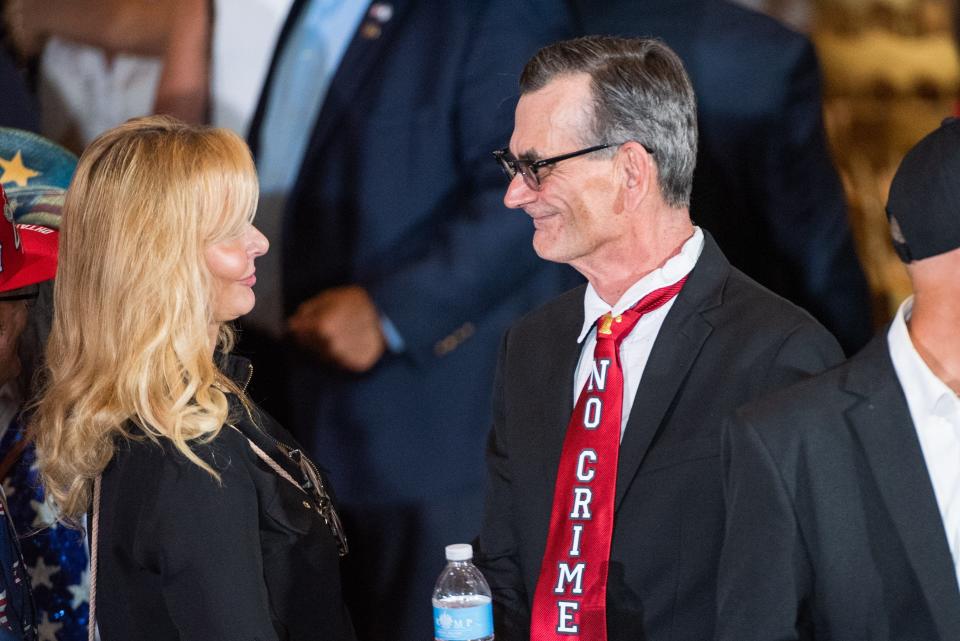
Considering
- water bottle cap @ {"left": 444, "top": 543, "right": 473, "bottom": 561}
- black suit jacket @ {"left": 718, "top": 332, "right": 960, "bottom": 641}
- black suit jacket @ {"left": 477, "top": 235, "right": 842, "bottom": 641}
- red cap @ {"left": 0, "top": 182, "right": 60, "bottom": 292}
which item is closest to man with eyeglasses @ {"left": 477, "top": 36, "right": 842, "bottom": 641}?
black suit jacket @ {"left": 477, "top": 235, "right": 842, "bottom": 641}

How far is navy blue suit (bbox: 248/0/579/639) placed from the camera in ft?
11.5

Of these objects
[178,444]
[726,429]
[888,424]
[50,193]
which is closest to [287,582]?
[178,444]

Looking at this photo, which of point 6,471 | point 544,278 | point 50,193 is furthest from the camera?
point 544,278

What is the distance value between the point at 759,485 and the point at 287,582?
865 mm

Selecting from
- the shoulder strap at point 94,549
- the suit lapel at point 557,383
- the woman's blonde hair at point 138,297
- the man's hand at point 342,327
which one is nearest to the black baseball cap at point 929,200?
the suit lapel at point 557,383

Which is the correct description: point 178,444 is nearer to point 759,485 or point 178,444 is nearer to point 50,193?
point 759,485

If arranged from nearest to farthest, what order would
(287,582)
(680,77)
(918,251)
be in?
1. (918,251)
2. (287,582)
3. (680,77)

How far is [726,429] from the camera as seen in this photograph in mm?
Result: 1875

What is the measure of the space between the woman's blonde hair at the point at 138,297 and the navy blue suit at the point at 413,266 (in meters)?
1.39

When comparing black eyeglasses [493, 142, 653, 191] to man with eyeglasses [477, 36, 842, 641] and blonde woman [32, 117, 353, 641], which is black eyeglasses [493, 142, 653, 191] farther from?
blonde woman [32, 117, 353, 641]

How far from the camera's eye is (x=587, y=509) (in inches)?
87.3

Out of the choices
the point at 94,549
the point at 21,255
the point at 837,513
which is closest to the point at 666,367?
the point at 837,513

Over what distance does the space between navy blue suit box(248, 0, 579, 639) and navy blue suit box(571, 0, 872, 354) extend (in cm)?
42

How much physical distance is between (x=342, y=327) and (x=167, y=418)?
5.39 feet
